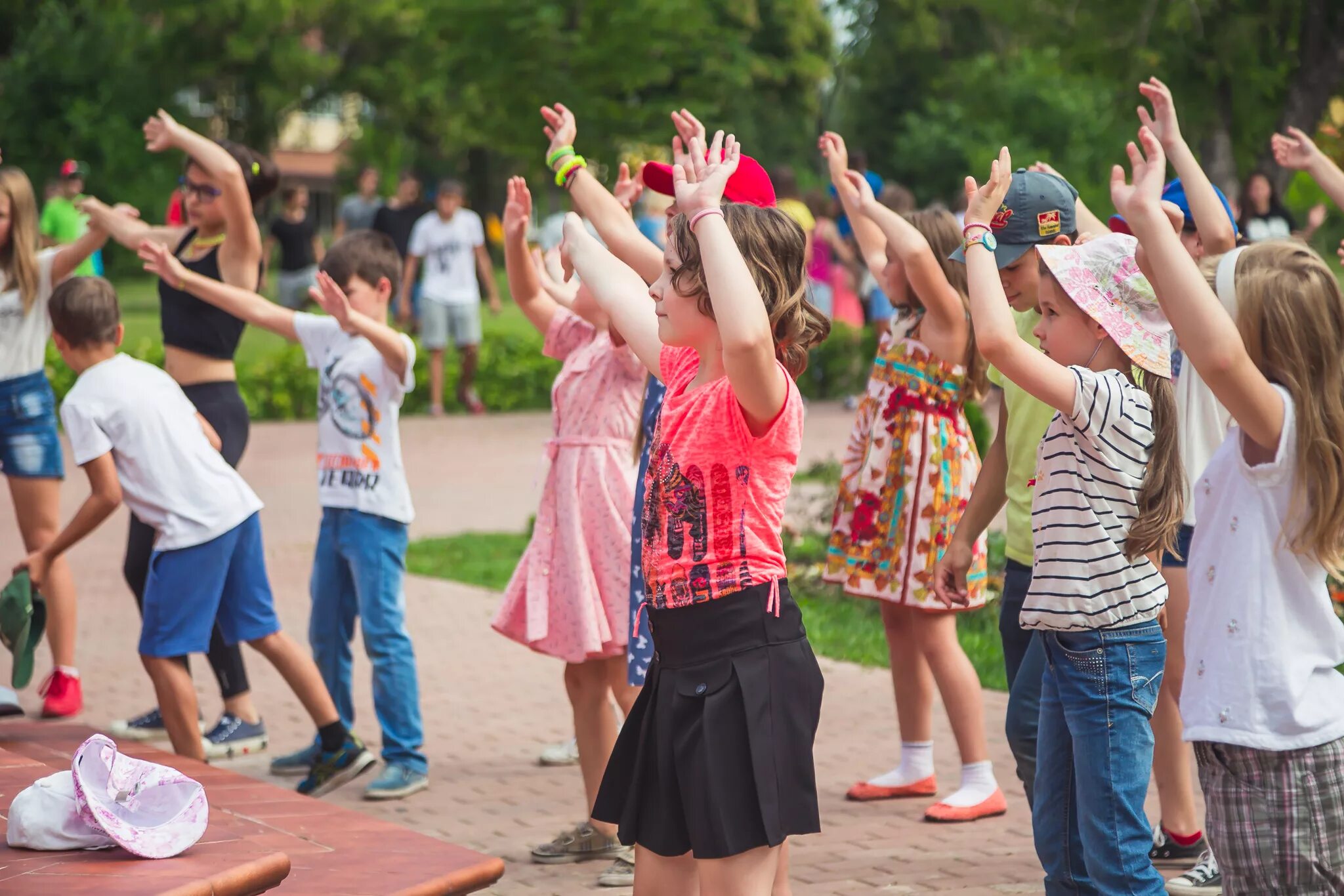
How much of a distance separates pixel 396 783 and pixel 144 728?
1326 mm

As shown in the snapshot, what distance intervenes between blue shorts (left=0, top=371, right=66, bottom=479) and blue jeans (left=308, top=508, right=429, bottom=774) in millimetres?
1722

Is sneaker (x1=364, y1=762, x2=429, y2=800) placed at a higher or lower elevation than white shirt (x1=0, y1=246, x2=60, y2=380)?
lower

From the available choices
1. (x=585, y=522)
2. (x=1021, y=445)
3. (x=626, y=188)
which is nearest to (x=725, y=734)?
(x=1021, y=445)

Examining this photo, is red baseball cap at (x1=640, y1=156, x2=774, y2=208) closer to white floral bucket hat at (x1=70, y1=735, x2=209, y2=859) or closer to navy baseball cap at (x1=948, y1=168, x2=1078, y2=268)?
navy baseball cap at (x1=948, y1=168, x2=1078, y2=268)

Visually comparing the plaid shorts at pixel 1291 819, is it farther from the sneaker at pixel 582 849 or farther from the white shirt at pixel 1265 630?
the sneaker at pixel 582 849

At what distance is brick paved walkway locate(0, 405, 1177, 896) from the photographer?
452cm

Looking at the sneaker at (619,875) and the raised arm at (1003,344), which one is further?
the sneaker at (619,875)

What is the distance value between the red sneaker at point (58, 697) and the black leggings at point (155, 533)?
63cm

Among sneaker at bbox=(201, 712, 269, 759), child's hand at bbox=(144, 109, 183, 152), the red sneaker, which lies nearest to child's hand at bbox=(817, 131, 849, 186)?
child's hand at bbox=(144, 109, 183, 152)

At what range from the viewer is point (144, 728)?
6.00 m

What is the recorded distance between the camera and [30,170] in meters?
32.8

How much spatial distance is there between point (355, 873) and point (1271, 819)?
6.69 feet

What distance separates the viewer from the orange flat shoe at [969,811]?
489 cm

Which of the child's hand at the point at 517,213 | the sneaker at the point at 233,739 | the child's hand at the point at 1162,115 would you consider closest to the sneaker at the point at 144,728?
the sneaker at the point at 233,739
